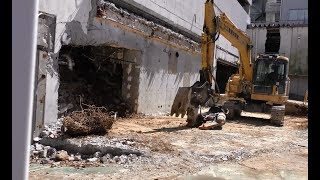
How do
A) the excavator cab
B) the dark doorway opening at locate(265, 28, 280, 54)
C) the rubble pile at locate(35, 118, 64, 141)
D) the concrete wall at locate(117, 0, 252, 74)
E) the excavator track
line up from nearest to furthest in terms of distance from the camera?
the rubble pile at locate(35, 118, 64, 141) → the excavator track → the concrete wall at locate(117, 0, 252, 74) → the excavator cab → the dark doorway opening at locate(265, 28, 280, 54)

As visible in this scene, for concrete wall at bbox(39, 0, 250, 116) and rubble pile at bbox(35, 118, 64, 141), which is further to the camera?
concrete wall at bbox(39, 0, 250, 116)

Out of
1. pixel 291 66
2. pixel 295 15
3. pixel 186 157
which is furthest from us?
pixel 295 15

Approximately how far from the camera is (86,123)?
678 centimetres

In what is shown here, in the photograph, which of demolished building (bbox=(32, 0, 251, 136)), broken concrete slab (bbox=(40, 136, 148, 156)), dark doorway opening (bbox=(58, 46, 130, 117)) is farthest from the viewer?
dark doorway opening (bbox=(58, 46, 130, 117))

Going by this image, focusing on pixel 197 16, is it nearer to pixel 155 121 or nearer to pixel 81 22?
Answer: pixel 155 121

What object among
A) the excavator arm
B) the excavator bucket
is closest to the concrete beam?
the excavator arm

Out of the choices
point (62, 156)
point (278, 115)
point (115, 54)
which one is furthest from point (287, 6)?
point (62, 156)

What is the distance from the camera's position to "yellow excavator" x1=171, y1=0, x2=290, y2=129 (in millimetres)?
9492

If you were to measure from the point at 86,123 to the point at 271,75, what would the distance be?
24.2 feet

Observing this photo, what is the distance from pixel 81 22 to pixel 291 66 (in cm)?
1815

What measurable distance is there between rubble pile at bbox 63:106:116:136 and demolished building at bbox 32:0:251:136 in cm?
45

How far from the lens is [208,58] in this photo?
31.1 feet

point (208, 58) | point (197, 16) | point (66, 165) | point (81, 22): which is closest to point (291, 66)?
point (197, 16)

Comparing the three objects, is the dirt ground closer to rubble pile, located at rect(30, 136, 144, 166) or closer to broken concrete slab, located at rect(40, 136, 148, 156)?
rubble pile, located at rect(30, 136, 144, 166)
